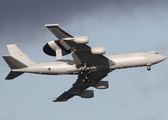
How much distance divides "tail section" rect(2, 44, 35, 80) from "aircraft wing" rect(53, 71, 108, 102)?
10.7 meters

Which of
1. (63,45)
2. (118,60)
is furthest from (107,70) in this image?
(63,45)

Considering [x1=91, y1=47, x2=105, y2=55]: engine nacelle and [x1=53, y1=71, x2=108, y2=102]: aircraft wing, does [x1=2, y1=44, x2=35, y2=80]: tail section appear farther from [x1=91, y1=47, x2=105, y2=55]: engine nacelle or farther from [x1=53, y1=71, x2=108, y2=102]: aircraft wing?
[x1=91, y1=47, x2=105, y2=55]: engine nacelle

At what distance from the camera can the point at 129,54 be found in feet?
402

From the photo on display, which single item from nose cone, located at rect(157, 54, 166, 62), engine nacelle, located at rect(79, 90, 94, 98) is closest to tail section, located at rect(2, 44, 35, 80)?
engine nacelle, located at rect(79, 90, 94, 98)

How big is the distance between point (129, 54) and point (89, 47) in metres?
8.61

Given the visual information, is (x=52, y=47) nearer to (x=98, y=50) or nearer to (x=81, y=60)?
(x=81, y=60)

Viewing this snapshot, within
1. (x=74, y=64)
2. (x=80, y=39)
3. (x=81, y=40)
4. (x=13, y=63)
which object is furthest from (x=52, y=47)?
(x=13, y=63)

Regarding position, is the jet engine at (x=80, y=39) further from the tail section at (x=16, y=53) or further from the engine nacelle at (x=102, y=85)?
the engine nacelle at (x=102, y=85)

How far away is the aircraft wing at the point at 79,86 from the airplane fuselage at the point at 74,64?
15.7ft

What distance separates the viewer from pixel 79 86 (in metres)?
131

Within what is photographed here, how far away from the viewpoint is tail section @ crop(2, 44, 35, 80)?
119 m

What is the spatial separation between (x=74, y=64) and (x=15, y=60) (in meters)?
10.7

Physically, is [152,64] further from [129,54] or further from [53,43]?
[53,43]

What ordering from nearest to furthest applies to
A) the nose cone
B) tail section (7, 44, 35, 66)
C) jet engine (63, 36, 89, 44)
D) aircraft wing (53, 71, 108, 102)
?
jet engine (63, 36, 89, 44)
the nose cone
tail section (7, 44, 35, 66)
aircraft wing (53, 71, 108, 102)
